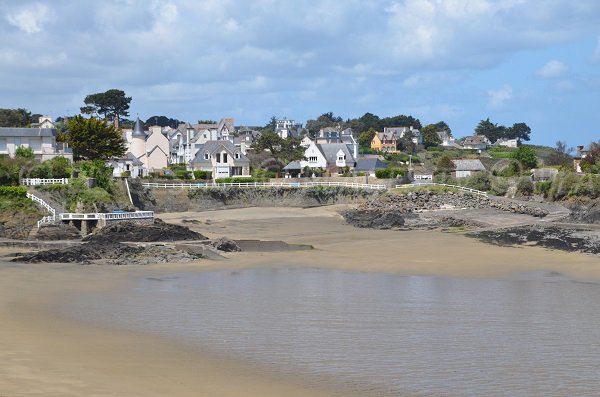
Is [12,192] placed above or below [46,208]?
above

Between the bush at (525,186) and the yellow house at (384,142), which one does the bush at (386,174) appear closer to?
the bush at (525,186)

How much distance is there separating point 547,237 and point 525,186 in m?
24.6

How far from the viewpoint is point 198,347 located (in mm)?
14805

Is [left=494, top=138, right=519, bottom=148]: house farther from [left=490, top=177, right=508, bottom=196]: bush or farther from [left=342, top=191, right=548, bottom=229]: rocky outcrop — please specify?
[left=342, top=191, right=548, bottom=229]: rocky outcrop


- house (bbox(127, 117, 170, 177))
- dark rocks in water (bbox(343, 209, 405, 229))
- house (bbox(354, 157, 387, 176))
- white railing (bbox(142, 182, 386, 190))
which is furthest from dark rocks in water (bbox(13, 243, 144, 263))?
house (bbox(127, 117, 170, 177))

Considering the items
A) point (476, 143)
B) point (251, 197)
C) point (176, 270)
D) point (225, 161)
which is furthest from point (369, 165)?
point (476, 143)

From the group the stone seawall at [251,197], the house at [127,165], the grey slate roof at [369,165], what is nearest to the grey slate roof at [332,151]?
the grey slate roof at [369,165]

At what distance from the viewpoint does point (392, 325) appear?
54.8ft

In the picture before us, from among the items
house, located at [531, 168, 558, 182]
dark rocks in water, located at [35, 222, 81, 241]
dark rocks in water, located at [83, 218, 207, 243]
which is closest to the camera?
dark rocks in water, located at [83, 218, 207, 243]

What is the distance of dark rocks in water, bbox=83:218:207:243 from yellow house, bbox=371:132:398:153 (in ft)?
291

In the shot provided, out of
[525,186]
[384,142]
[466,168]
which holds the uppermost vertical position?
[384,142]

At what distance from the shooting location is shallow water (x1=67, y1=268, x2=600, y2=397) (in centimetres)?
1283

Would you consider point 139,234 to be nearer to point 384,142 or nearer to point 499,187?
point 499,187

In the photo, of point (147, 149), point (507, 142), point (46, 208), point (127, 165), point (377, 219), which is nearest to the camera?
point (46, 208)
